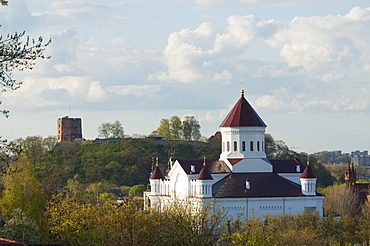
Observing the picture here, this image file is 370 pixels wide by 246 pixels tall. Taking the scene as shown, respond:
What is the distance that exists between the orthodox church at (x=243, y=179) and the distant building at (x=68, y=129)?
90.9 meters

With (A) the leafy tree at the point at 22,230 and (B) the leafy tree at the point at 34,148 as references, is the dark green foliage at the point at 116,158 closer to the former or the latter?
(B) the leafy tree at the point at 34,148

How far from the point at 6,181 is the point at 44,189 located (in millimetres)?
4891

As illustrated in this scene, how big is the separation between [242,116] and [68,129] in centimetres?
9441

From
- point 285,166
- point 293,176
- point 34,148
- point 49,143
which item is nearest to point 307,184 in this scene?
point 293,176

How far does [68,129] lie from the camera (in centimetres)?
16888

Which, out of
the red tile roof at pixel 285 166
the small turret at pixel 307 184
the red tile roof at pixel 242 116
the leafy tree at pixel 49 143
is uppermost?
the leafy tree at pixel 49 143

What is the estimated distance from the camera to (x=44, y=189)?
6694 centimetres

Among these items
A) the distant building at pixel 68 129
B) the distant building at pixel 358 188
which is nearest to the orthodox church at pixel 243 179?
the distant building at pixel 358 188

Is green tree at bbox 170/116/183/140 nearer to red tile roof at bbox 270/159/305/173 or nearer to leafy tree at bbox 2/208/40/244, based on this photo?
red tile roof at bbox 270/159/305/173

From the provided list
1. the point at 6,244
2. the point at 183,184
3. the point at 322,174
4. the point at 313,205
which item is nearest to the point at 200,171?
the point at 183,184

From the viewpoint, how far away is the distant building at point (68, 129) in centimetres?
16762

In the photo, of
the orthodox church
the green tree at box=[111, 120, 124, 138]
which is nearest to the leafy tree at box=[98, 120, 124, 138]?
the green tree at box=[111, 120, 124, 138]

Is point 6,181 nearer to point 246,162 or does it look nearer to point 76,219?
point 76,219

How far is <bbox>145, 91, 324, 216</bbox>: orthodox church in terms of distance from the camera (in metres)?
70.9
